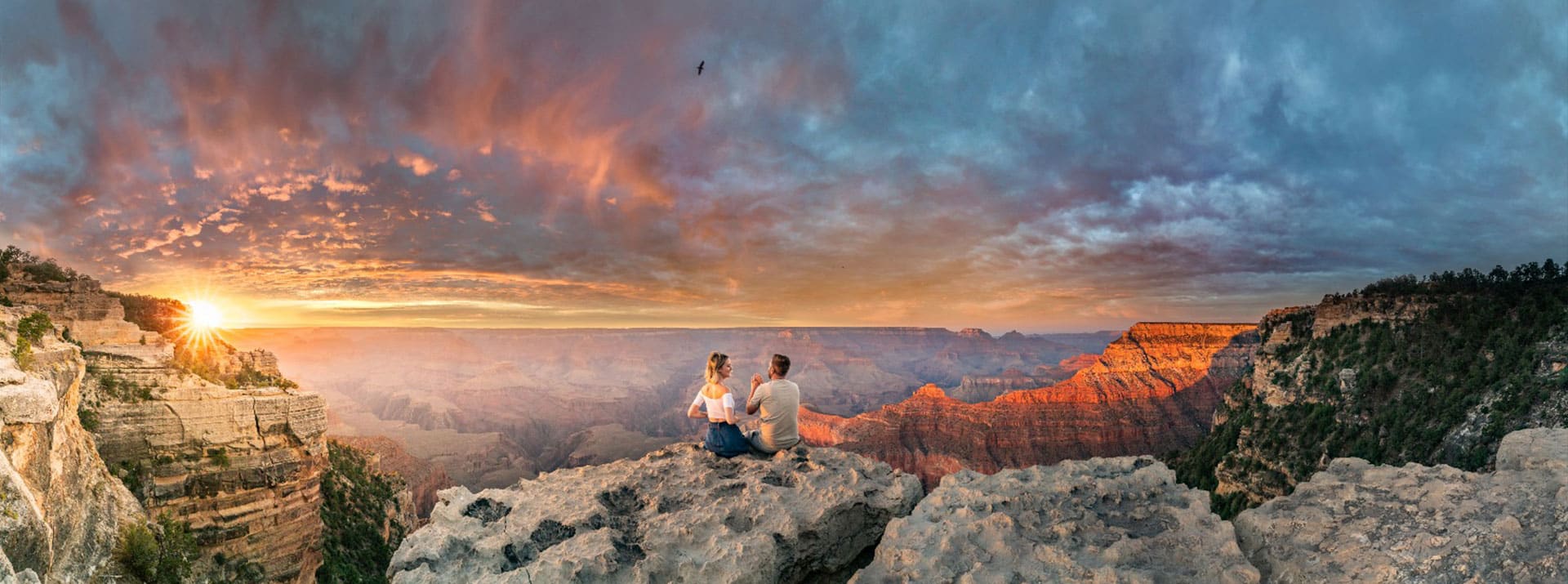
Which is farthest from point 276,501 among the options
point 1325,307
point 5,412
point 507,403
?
point 507,403

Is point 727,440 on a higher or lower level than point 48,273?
lower

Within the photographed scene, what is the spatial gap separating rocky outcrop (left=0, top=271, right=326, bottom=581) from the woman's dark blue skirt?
1530 centimetres

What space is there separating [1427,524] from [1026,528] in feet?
9.02

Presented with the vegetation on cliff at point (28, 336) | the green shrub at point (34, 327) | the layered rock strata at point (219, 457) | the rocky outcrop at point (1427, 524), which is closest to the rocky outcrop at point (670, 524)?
the rocky outcrop at point (1427, 524)

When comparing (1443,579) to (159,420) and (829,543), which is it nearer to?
(829,543)

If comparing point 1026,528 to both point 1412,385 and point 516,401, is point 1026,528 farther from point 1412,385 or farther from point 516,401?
point 516,401

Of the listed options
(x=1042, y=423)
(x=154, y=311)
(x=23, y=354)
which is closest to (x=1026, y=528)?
(x=23, y=354)

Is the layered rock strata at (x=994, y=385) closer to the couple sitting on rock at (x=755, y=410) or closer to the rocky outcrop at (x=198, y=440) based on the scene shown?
the rocky outcrop at (x=198, y=440)

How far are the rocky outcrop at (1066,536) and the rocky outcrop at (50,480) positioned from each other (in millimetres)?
6873

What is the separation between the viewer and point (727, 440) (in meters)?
7.42

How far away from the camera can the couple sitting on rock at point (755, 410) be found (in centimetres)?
717

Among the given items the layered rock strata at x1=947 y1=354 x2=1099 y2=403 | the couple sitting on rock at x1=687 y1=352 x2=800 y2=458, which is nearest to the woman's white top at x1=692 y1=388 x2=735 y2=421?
the couple sitting on rock at x1=687 y1=352 x2=800 y2=458

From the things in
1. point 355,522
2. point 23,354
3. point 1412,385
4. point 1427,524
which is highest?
point 23,354

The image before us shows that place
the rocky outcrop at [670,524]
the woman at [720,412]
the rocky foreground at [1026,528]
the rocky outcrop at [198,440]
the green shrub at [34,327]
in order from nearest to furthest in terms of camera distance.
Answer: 1. the rocky foreground at [1026,528]
2. the rocky outcrop at [670,524]
3. the woman at [720,412]
4. the green shrub at [34,327]
5. the rocky outcrop at [198,440]
